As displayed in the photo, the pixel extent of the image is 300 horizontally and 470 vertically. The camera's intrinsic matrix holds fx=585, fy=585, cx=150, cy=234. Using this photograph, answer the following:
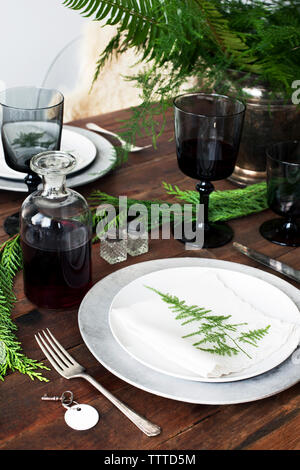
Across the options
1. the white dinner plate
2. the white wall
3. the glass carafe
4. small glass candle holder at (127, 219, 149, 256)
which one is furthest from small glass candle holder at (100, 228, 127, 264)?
the white wall

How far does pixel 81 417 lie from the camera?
68 cm

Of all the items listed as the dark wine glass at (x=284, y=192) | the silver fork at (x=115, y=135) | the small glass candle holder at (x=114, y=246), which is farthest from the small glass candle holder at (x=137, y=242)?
the silver fork at (x=115, y=135)

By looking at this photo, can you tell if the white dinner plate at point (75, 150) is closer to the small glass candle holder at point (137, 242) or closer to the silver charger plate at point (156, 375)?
the small glass candle holder at point (137, 242)

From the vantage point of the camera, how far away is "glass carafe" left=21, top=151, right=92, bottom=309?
0.84m

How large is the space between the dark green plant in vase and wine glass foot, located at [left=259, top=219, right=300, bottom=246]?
153 millimetres

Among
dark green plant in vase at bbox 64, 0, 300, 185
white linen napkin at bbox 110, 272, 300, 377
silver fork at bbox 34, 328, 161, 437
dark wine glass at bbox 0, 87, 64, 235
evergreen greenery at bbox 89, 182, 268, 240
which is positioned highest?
dark green plant in vase at bbox 64, 0, 300, 185

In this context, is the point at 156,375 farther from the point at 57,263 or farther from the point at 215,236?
the point at 215,236

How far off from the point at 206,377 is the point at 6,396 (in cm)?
24

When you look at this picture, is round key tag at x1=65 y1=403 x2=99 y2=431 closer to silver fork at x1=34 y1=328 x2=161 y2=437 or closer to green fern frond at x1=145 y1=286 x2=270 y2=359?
silver fork at x1=34 y1=328 x2=161 y2=437

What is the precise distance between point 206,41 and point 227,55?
2.1 inches

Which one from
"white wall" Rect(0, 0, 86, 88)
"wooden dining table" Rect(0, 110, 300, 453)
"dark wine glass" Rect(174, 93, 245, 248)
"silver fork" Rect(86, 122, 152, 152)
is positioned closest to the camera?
"wooden dining table" Rect(0, 110, 300, 453)

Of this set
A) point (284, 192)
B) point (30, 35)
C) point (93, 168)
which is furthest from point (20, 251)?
point (30, 35)

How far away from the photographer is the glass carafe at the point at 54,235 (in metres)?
0.84

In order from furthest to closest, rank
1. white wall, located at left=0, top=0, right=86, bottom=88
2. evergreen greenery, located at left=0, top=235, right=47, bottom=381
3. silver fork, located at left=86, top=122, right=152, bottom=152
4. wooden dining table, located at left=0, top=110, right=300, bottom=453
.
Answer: white wall, located at left=0, top=0, right=86, bottom=88
silver fork, located at left=86, top=122, right=152, bottom=152
evergreen greenery, located at left=0, top=235, right=47, bottom=381
wooden dining table, located at left=0, top=110, right=300, bottom=453
